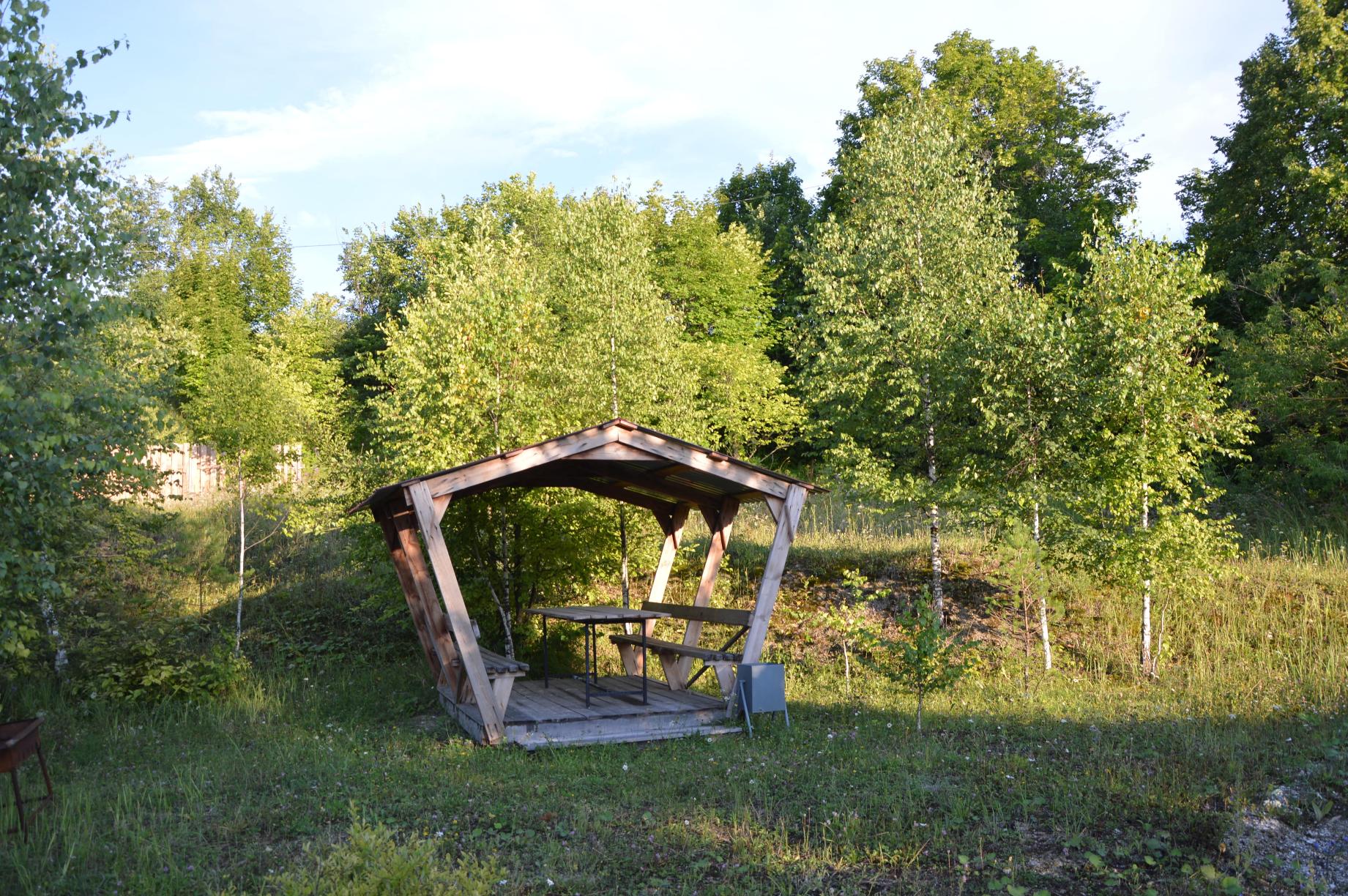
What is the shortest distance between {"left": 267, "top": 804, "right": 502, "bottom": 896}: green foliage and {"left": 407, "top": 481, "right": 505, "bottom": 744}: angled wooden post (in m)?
3.68

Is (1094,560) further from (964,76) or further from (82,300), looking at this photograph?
(964,76)

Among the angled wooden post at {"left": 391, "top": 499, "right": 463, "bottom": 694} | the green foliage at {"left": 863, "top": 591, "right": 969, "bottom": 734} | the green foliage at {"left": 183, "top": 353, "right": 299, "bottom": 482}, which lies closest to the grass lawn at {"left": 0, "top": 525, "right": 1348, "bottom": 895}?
the green foliage at {"left": 863, "top": 591, "right": 969, "bottom": 734}

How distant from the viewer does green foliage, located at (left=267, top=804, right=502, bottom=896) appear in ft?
12.4

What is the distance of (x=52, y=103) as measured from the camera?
18.3ft

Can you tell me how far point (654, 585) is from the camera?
441 inches

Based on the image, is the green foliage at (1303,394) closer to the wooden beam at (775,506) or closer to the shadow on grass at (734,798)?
the shadow on grass at (734,798)

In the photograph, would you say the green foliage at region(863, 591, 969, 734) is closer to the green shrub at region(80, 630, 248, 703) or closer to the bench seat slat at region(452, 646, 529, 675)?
the bench seat slat at region(452, 646, 529, 675)

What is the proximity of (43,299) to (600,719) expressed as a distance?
5.37m

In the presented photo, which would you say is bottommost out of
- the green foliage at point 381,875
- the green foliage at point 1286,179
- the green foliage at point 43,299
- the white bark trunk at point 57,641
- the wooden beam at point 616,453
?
the white bark trunk at point 57,641

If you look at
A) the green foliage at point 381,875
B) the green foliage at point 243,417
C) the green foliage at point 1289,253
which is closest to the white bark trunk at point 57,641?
the green foliage at point 243,417

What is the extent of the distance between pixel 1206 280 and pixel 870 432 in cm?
425

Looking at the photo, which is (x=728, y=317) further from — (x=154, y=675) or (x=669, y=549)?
(x=154, y=675)

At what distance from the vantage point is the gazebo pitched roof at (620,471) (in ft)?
26.8

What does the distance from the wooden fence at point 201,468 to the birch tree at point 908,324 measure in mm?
7487
